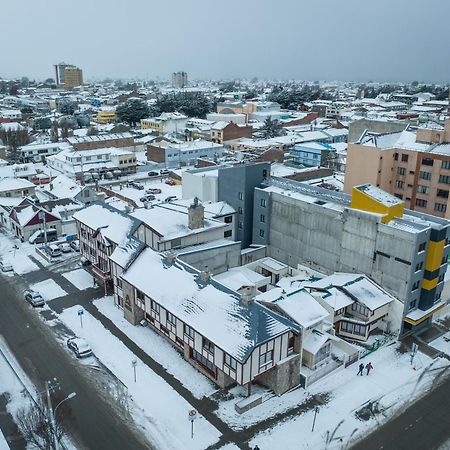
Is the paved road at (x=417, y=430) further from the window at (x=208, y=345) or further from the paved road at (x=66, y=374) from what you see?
the paved road at (x=66, y=374)

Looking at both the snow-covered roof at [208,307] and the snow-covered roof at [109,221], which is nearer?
the snow-covered roof at [208,307]

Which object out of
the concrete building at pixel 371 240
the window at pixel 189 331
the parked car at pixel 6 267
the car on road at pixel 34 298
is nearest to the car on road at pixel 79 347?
the car on road at pixel 34 298

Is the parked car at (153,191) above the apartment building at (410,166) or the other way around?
the other way around

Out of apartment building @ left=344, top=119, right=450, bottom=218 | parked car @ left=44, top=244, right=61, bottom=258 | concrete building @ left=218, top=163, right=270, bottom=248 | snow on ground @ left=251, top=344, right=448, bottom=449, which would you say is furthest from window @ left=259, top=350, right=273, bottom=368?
apartment building @ left=344, top=119, right=450, bottom=218

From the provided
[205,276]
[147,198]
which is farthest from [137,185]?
[205,276]

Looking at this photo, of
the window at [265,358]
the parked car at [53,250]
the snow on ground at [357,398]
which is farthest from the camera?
the parked car at [53,250]

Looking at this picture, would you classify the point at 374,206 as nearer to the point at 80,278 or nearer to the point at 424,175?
the point at 424,175
